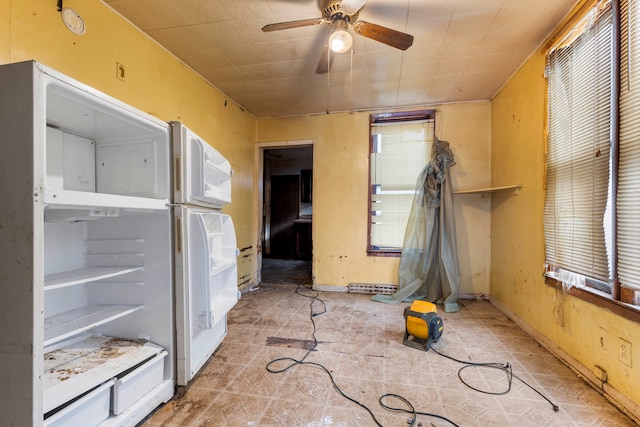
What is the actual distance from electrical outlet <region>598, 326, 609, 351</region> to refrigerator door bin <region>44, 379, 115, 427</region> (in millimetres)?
2691

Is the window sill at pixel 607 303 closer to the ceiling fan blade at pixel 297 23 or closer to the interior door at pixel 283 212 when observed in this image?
the ceiling fan blade at pixel 297 23

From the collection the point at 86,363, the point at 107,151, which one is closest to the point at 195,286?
the point at 86,363

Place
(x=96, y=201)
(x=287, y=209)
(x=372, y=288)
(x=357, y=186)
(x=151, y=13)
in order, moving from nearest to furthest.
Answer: (x=96, y=201), (x=151, y=13), (x=372, y=288), (x=357, y=186), (x=287, y=209)

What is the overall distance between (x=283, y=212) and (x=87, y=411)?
19.7 ft

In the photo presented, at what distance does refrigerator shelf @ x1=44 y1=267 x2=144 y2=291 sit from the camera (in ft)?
3.75

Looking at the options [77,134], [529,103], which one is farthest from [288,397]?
[529,103]

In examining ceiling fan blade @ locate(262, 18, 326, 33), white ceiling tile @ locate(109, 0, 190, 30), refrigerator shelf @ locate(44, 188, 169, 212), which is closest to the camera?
refrigerator shelf @ locate(44, 188, 169, 212)

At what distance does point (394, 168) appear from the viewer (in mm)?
3633

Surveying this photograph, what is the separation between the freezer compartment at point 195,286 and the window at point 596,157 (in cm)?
238

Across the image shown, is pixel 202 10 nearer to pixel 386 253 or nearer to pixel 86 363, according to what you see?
pixel 86 363

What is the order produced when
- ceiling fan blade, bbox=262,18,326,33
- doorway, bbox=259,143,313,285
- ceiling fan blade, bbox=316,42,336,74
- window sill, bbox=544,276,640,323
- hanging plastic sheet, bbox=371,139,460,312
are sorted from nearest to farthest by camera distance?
window sill, bbox=544,276,640,323 < ceiling fan blade, bbox=262,18,326,33 < ceiling fan blade, bbox=316,42,336,74 < hanging plastic sheet, bbox=371,139,460,312 < doorway, bbox=259,143,313,285

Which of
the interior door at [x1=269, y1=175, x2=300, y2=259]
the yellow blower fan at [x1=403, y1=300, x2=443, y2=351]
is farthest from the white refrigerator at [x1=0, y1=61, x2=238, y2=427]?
the interior door at [x1=269, y1=175, x2=300, y2=259]

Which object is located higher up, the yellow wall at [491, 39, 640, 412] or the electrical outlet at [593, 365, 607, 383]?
the yellow wall at [491, 39, 640, 412]

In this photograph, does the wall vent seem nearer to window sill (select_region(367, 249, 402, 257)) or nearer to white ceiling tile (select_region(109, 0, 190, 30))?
window sill (select_region(367, 249, 402, 257))
